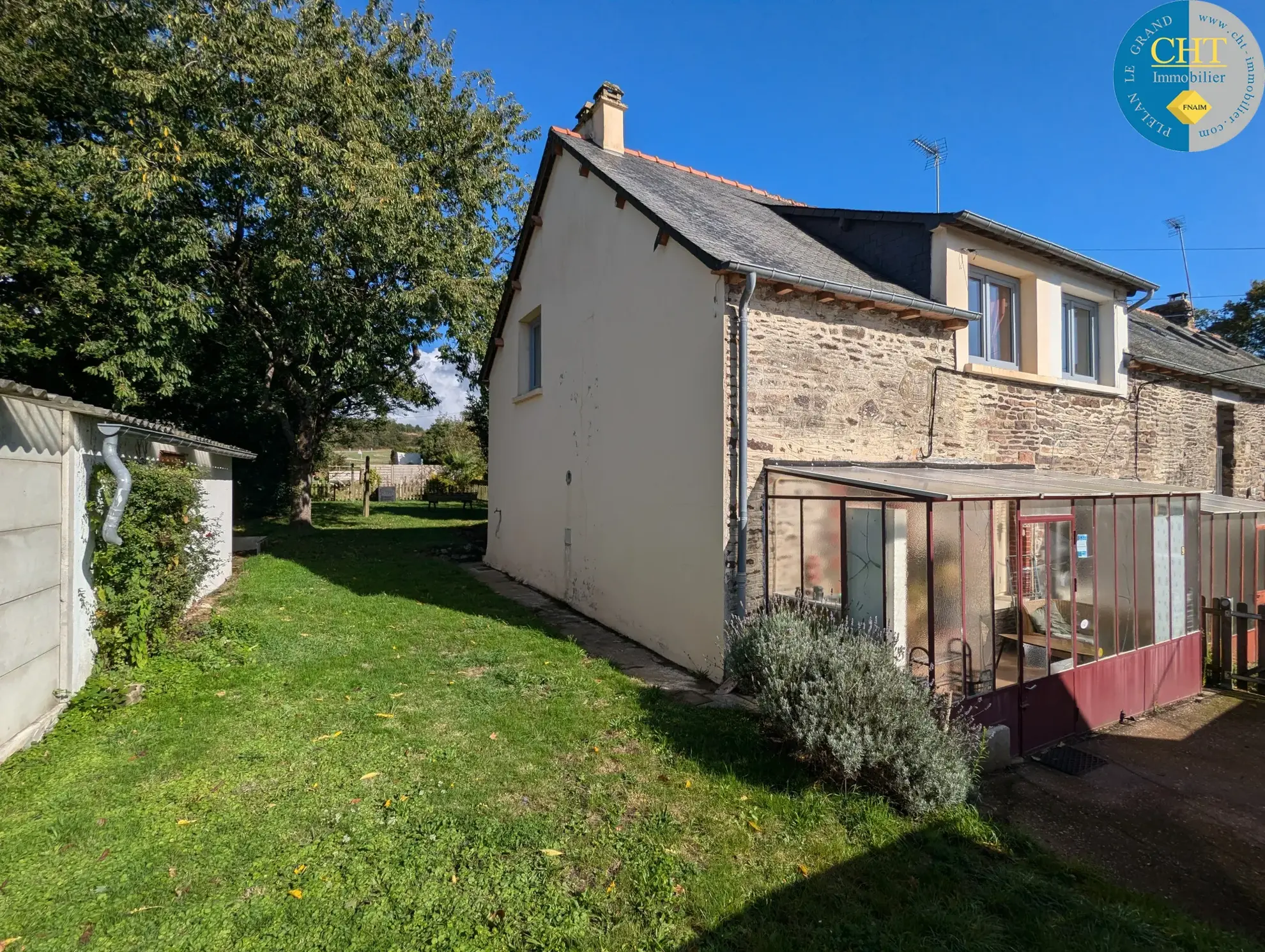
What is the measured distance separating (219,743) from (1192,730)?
9.37m

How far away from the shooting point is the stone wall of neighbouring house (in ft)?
21.7

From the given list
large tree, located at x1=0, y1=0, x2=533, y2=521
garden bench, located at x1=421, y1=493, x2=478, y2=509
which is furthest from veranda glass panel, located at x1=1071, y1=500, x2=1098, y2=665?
garden bench, located at x1=421, y1=493, x2=478, y2=509

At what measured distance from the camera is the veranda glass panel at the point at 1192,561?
24.8 feet

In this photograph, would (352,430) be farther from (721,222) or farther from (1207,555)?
(1207,555)

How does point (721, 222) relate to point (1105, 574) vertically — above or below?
above

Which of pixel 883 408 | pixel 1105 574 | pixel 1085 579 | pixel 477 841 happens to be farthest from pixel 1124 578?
pixel 477 841

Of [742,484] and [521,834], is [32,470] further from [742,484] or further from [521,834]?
[742,484]

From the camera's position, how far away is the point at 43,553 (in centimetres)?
481

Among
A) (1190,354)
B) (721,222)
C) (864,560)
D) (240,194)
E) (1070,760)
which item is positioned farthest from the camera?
(240,194)

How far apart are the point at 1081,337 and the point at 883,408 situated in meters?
5.80

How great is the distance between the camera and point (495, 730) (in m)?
5.05

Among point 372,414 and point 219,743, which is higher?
point 372,414

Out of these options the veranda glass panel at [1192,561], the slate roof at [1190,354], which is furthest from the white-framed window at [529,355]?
the slate roof at [1190,354]

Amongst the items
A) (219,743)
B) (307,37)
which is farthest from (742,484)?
(307,37)
